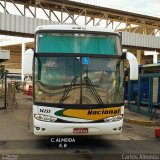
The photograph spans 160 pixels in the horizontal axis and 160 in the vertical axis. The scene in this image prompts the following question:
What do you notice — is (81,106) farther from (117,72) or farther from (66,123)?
(117,72)

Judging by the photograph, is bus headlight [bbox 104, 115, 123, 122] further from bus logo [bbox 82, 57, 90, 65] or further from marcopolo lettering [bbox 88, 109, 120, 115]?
bus logo [bbox 82, 57, 90, 65]

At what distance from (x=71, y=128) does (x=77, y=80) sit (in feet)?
4.03

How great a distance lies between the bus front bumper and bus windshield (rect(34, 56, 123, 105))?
55cm

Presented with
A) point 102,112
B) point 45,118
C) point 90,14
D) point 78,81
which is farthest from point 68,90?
point 90,14

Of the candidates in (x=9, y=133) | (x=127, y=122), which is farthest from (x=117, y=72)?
(x=127, y=122)

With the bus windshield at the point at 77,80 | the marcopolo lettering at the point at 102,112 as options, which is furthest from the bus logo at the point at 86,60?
the marcopolo lettering at the point at 102,112

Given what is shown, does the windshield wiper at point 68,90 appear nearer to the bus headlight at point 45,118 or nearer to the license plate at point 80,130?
the bus headlight at point 45,118

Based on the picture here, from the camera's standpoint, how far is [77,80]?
9.34m

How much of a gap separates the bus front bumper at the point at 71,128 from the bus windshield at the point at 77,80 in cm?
55

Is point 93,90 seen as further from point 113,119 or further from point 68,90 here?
point 113,119

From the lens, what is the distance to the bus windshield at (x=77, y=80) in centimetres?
924

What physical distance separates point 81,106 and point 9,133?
12.1 ft

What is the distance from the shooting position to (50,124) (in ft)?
29.7

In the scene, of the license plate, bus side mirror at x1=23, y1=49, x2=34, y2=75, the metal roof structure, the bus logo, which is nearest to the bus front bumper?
the license plate
